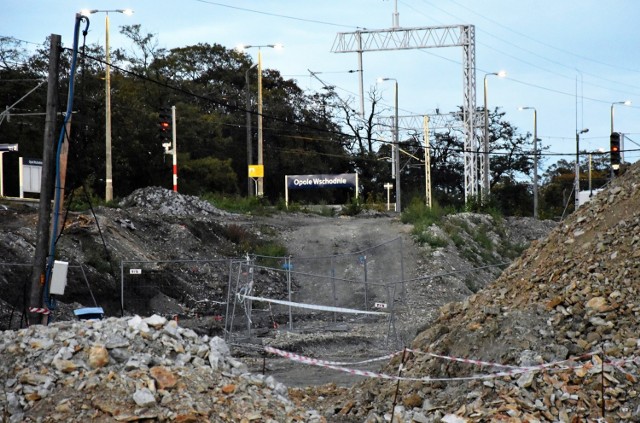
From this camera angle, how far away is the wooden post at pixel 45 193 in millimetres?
17734

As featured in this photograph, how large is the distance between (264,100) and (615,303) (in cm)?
5823

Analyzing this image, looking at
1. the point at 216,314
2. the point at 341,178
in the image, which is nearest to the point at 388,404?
the point at 216,314

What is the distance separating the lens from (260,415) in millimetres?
11039

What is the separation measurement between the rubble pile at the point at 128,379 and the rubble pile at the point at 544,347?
207 cm

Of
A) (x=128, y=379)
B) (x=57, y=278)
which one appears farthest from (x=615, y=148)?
(x=128, y=379)

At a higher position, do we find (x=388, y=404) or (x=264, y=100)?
(x=264, y=100)

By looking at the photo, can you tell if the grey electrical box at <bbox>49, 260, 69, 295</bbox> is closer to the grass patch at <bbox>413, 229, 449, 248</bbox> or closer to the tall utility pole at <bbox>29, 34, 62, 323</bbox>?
the tall utility pole at <bbox>29, 34, 62, 323</bbox>

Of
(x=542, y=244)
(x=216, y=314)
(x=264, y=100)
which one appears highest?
(x=264, y=100)

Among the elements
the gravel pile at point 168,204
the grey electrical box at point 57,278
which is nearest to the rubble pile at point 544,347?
the grey electrical box at point 57,278

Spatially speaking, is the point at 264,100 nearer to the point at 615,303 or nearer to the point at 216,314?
the point at 216,314

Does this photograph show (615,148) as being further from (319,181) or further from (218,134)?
(218,134)

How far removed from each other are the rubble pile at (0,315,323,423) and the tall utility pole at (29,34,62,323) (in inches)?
222

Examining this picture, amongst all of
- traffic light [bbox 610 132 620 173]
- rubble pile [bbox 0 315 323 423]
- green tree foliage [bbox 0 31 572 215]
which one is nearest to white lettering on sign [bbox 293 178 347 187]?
green tree foliage [bbox 0 31 572 215]

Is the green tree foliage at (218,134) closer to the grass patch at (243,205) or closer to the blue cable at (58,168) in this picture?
the grass patch at (243,205)
